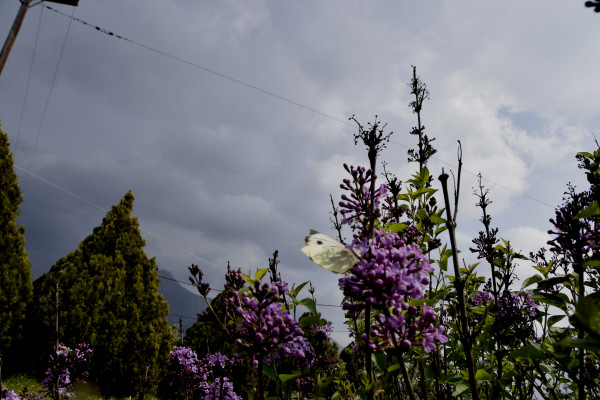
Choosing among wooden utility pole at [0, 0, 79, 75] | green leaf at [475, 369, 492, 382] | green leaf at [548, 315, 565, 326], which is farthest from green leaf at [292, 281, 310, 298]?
wooden utility pole at [0, 0, 79, 75]

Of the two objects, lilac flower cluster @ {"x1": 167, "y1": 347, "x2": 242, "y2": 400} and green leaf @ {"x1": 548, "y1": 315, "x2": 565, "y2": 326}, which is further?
lilac flower cluster @ {"x1": 167, "y1": 347, "x2": 242, "y2": 400}

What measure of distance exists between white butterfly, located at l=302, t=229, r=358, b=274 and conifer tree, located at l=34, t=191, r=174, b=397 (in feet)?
51.0

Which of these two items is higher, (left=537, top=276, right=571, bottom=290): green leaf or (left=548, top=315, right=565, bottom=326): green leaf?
(left=537, top=276, right=571, bottom=290): green leaf

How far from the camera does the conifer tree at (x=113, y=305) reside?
49.1 ft

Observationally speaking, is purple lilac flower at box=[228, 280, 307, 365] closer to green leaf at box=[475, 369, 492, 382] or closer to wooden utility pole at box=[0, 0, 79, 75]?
green leaf at box=[475, 369, 492, 382]

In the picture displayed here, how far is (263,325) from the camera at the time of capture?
194 cm

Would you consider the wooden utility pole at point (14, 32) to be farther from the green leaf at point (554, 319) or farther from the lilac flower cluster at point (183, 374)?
the green leaf at point (554, 319)

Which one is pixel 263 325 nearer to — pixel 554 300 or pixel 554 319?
pixel 554 300

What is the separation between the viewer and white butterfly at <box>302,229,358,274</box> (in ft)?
5.69

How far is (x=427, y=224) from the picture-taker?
3.06 metres

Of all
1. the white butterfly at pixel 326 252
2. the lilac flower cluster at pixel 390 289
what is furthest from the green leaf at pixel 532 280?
the white butterfly at pixel 326 252

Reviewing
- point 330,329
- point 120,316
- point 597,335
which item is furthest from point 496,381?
point 120,316

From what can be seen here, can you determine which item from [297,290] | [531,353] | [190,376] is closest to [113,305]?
[190,376]

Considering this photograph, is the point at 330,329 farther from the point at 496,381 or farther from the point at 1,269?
the point at 1,269
